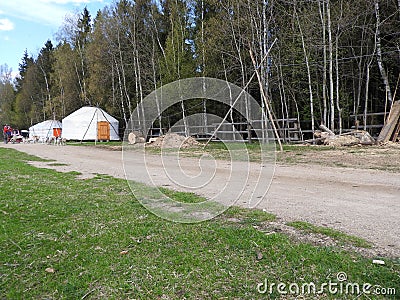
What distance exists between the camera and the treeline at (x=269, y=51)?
63.8ft

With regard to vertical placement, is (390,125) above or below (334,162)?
above

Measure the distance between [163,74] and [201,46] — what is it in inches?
171

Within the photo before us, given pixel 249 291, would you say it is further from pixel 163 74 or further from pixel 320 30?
pixel 163 74

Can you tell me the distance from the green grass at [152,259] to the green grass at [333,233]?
1.22ft

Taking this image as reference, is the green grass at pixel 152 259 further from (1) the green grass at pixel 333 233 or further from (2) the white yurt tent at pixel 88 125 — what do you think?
(2) the white yurt tent at pixel 88 125

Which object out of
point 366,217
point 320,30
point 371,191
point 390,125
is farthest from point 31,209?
point 320,30

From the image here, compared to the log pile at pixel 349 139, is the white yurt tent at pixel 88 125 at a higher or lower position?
higher

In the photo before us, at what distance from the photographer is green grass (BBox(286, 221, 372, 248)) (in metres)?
3.72

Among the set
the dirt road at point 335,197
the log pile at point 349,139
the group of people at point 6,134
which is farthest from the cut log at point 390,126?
the group of people at point 6,134

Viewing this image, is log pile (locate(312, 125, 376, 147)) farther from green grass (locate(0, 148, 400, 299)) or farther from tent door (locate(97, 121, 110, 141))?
tent door (locate(97, 121, 110, 141))

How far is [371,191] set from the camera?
22.9ft

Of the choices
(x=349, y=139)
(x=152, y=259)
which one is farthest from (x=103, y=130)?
(x=152, y=259)

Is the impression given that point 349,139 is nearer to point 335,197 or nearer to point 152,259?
point 335,197

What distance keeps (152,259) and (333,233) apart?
82.5 inches
